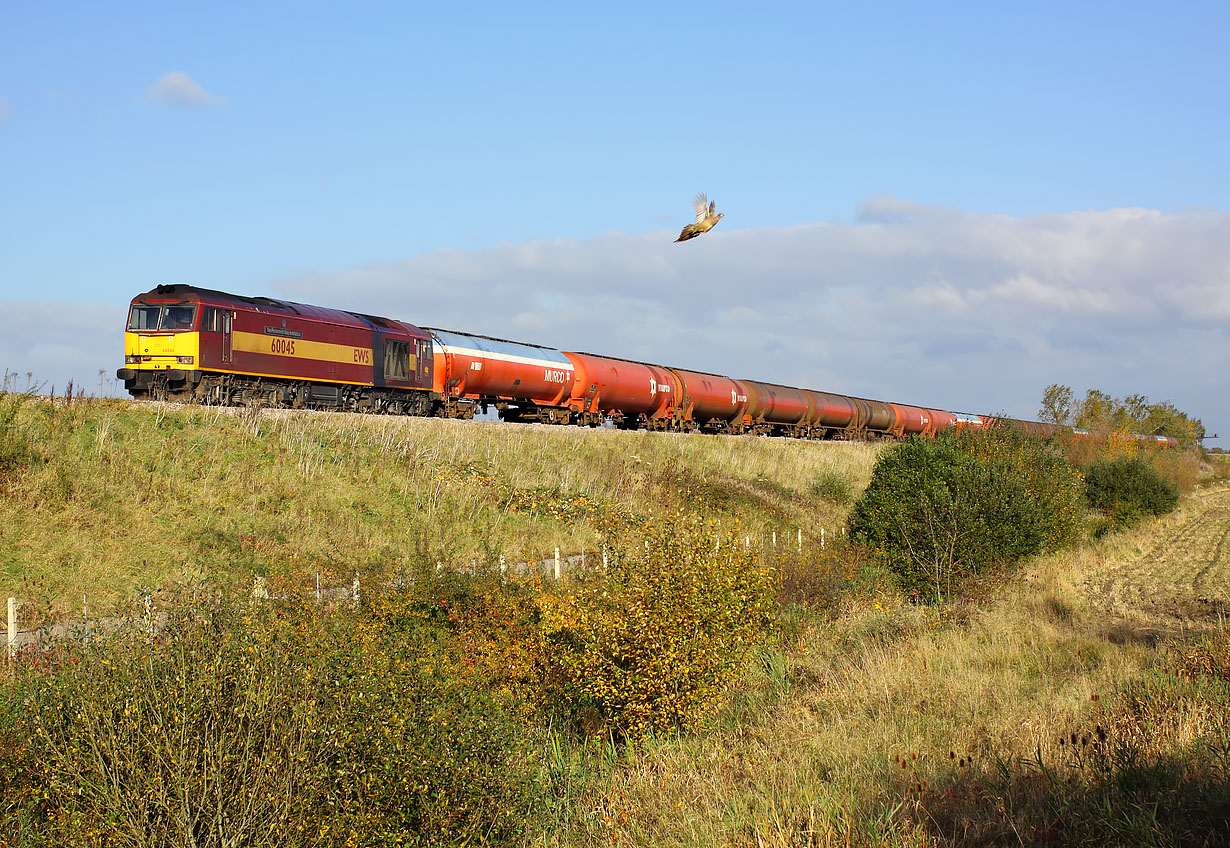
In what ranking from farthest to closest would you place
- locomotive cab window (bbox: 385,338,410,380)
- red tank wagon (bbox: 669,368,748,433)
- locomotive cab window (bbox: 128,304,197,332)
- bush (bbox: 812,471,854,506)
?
red tank wagon (bbox: 669,368,748,433)
bush (bbox: 812,471,854,506)
locomotive cab window (bbox: 385,338,410,380)
locomotive cab window (bbox: 128,304,197,332)

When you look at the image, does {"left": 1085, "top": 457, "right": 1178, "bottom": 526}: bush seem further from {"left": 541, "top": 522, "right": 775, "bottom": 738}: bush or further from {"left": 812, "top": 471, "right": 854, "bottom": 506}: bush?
{"left": 541, "top": 522, "right": 775, "bottom": 738}: bush

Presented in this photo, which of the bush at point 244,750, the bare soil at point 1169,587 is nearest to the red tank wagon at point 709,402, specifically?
the bare soil at point 1169,587

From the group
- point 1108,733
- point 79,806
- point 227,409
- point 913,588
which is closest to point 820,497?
point 913,588

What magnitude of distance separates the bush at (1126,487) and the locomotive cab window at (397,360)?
1435 inches

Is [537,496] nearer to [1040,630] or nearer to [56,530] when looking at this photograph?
[56,530]

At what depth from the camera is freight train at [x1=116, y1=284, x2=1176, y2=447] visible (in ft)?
86.2

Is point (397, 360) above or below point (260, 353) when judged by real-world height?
above

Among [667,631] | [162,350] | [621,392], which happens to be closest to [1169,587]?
[667,631]

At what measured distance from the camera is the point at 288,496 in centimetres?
2302

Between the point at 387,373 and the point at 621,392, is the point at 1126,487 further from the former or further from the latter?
the point at 387,373

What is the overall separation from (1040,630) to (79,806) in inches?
544

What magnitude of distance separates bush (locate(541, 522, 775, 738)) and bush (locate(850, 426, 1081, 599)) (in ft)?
34.1

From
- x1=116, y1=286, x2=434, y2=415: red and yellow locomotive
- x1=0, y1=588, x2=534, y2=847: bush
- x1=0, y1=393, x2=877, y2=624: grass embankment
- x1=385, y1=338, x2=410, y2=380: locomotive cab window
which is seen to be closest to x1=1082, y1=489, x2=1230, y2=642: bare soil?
x1=0, y1=393, x2=877, y2=624: grass embankment

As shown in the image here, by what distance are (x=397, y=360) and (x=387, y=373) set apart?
63cm
